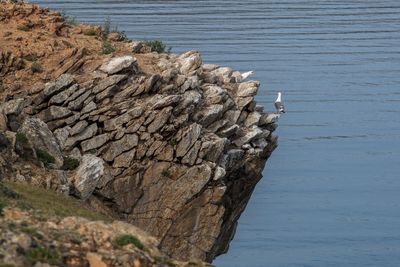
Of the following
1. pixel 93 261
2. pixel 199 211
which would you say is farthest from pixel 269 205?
pixel 93 261

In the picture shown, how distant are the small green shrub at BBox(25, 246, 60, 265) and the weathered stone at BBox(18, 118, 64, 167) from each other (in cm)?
1478

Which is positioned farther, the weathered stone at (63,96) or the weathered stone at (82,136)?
the weathered stone at (63,96)

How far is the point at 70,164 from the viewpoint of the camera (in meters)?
36.0

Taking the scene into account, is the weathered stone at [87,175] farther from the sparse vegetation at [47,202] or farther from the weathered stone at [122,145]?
the sparse vegetation at [47,202]

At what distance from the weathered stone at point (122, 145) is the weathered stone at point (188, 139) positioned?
1.27 m

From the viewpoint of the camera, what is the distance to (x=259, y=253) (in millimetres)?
54219

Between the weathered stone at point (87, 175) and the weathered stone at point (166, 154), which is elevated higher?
the weathered stone at point (166, 154)

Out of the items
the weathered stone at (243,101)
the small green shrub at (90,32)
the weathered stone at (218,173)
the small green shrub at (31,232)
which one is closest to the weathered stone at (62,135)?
the weathered stone at (218,173)

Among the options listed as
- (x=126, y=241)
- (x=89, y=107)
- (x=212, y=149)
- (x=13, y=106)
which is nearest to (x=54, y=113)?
(x=89, y=107)

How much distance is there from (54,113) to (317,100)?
44414 mm

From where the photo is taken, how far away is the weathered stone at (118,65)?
37.6 meters

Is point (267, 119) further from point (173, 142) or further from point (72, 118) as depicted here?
point (72, 118)

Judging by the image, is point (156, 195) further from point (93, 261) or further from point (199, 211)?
point (93, 261)

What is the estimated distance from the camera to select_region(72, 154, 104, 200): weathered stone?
1394 inches
